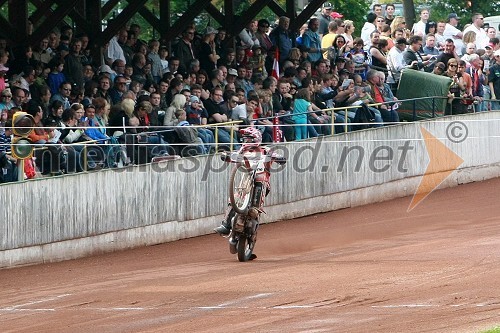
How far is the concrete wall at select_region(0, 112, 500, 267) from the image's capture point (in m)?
19.1

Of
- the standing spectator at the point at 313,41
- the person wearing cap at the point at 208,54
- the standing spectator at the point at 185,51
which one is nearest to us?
the standing spectator at the point at 185,51

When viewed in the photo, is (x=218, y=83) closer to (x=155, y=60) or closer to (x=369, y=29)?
(x=155, y=60)

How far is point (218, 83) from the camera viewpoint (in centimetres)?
2488

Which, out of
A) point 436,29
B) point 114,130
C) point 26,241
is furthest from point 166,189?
point 436,29

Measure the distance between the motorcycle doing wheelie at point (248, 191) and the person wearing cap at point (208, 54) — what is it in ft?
25.1

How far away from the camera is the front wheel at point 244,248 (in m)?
18.5

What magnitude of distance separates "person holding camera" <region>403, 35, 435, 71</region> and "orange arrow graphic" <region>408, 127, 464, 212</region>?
2816 mm

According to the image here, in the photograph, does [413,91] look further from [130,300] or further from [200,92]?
[130,300]

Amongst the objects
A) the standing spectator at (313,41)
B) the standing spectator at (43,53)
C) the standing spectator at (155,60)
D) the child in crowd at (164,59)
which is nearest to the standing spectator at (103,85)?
the standing spectator at (43,53)

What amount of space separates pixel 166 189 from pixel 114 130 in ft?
4.46

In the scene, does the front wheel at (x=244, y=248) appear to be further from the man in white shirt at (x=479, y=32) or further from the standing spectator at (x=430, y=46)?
the man in white shirt at (x=479, y=32)

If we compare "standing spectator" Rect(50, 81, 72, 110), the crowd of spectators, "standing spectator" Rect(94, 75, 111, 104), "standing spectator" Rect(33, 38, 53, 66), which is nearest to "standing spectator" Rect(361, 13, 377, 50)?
the crowd of spectators

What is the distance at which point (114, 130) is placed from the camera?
21.1 m

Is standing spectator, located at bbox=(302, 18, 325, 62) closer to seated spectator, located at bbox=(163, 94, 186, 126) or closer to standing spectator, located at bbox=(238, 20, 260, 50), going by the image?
standing spectator, located at bbox=(238, 20, 260, 50)
